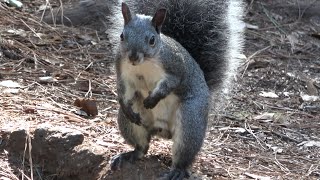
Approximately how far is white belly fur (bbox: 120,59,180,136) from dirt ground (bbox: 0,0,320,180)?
0.71 ft

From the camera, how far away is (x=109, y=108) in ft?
12.0

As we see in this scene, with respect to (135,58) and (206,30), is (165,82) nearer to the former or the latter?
(135,58)

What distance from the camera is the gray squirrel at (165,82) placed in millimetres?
2658

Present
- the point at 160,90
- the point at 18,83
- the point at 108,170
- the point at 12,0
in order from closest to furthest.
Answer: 1. the point at 160,90
2. the point at 108,170
3. the point at 18,83
4. the point at 12,0

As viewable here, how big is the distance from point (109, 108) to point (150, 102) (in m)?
1.00

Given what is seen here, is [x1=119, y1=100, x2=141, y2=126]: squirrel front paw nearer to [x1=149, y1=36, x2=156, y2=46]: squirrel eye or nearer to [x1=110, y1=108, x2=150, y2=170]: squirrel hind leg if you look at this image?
[x1=110, y1=108, x2=150, y2=170]: squirrel hind leg

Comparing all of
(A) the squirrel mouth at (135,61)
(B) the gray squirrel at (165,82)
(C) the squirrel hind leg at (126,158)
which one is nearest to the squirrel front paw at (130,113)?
(B) the gray squirrel at (165,82)

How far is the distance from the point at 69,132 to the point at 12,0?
206 cm

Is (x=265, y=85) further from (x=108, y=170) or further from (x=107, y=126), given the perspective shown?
(x=108, y=170)

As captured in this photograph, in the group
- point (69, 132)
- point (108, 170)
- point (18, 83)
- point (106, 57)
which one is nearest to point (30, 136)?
point (69, 132)

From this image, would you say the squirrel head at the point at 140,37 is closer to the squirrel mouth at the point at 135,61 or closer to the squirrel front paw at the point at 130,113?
the squirrel mouth at the point at 135,61

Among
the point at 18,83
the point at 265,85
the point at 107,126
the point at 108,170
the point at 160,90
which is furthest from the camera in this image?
the point at 265,85

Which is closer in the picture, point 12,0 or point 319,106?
point 319,106

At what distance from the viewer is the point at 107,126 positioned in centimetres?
337
